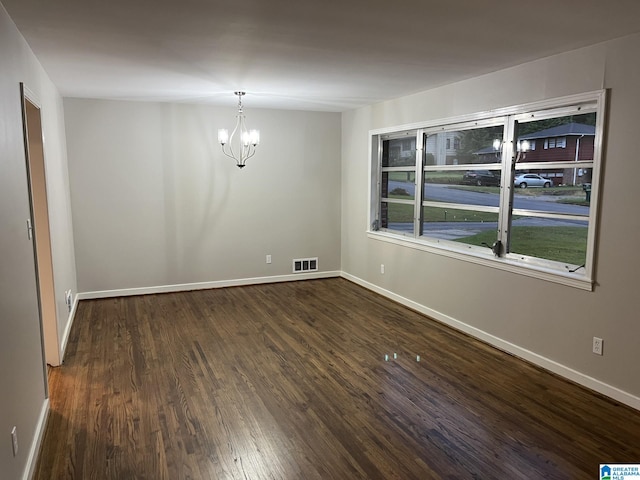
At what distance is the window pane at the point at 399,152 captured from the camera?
5.44 m

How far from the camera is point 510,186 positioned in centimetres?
404

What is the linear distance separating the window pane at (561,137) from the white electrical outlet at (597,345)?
132 centimetres

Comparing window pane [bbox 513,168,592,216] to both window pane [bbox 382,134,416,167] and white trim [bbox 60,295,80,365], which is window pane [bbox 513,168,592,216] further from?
white trim [bbox 60,295,80,365]

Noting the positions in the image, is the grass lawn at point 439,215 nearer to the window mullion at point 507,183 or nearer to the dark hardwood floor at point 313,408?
the window mullion at point 507,183

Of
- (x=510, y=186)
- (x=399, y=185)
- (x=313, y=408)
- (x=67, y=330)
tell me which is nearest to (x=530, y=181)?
(x=510, y=186)

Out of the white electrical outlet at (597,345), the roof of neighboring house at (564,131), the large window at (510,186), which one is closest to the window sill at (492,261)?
the large window at (510,186)

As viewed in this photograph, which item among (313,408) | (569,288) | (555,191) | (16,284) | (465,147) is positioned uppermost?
(465,147)

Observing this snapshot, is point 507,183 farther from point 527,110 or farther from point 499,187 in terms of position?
point 527,110

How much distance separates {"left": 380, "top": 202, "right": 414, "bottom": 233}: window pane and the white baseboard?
853 millimetres

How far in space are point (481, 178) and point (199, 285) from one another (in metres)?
3.90

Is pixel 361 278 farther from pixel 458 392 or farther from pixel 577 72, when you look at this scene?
pixel 577 72

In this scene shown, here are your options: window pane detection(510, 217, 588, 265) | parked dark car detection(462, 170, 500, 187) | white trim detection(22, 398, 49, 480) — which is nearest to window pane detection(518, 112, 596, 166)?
parked dark car detection(462, 170, 500, 187)

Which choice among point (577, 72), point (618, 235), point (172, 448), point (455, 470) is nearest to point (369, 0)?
point (577, 72)

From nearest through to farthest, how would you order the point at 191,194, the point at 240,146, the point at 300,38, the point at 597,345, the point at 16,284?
the point at 16,284 → the point at 300,38 → the point at 597,345 → the point at 191,194 → the point at 240,146
